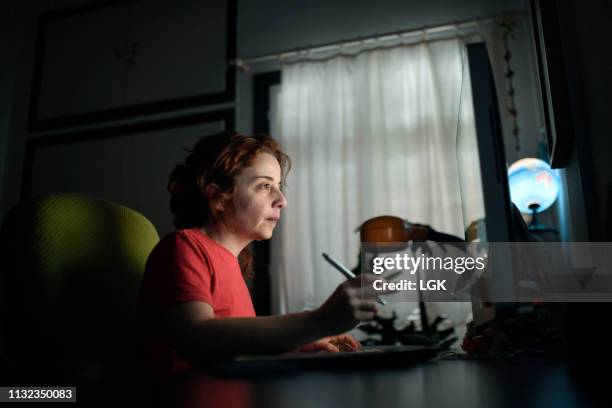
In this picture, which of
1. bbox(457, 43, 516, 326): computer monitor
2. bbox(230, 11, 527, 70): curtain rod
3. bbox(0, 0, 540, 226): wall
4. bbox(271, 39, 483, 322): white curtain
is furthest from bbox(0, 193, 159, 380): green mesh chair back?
bbox(230, 11, 527, 70): curtain rod

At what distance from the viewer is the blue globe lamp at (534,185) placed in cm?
208

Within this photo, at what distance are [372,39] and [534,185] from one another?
1.46m

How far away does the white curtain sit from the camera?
9.40 ft

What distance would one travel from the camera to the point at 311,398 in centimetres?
34

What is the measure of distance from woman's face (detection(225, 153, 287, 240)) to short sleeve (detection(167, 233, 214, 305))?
0.56 ft

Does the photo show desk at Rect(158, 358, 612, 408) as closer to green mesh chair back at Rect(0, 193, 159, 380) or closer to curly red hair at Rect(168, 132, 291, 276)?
green mesh chair back at Rect(0, 193, 159, 380)

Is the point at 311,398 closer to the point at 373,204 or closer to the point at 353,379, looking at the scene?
the point at 353,379

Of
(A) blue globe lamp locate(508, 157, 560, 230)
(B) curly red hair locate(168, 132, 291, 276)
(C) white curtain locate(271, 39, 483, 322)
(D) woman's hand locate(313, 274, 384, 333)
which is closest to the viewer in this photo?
(D) woman's hand locate(313, 274, 384, 333)

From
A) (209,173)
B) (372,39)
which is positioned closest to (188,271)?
(209,173)

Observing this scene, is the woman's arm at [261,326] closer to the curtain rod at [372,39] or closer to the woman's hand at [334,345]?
the woman's hand at [334,345]

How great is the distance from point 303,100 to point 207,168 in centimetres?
216

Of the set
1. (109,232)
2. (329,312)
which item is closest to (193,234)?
(109,232)

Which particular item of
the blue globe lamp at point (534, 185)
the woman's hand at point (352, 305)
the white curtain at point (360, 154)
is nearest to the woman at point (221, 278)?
the woman's hand at point (352, 305)

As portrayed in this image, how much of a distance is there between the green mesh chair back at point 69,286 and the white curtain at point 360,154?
1.96m
